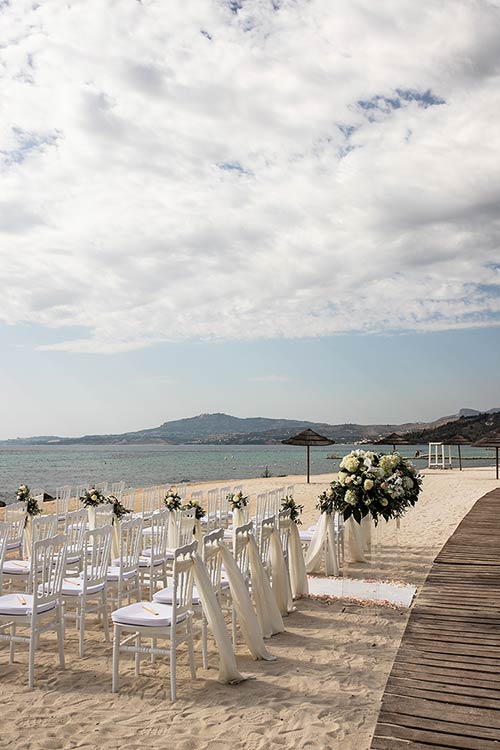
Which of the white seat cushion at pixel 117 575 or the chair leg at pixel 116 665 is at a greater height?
the white seat cushion at pixel 117 575

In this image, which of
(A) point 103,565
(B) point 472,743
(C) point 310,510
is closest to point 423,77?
(A) point 103,565

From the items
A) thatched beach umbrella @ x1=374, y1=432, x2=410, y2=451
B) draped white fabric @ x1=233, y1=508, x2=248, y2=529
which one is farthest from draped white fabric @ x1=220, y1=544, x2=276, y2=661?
thatched beach umbrella @ x1=374, y1=432, x2=410, y2=451

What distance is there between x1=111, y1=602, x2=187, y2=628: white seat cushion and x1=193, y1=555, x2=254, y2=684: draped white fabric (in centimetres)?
21

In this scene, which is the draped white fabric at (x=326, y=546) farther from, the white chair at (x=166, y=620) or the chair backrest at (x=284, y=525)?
the white chair at (x=166, y=620)

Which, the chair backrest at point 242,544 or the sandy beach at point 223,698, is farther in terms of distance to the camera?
the chair backrest at point 242,544

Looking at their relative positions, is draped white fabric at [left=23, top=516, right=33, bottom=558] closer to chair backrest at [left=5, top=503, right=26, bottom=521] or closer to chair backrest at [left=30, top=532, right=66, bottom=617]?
chair backrest at [left=5, top=503, right=26, bottom=521]

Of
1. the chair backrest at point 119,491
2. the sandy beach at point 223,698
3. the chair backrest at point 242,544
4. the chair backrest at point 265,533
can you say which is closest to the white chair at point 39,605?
the sandy beach at point 223,698

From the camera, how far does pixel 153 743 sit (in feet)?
12.8

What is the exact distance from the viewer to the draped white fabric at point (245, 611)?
5.36 metres

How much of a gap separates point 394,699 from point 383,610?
3.04m

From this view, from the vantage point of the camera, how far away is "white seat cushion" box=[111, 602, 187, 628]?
4.80 m

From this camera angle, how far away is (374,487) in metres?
7.94

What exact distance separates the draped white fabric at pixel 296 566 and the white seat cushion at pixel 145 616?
270cm

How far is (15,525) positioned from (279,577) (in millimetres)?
4056
